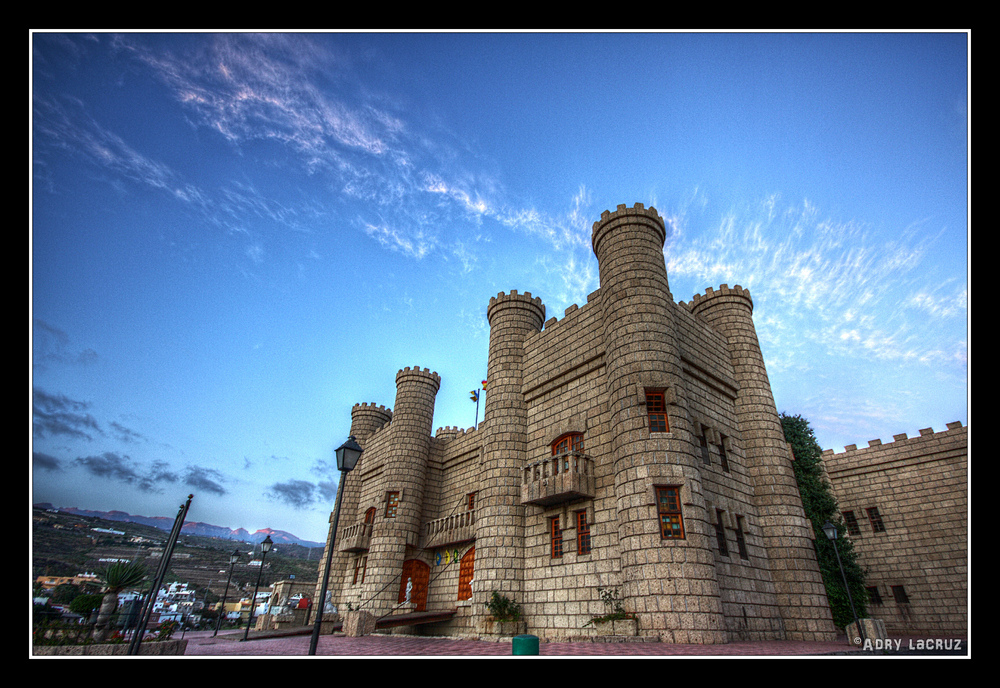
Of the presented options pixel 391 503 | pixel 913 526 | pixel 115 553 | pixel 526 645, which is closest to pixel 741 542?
pixel 526 645

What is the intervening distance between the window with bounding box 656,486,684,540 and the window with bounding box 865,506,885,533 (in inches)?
646

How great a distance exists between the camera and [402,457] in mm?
28031

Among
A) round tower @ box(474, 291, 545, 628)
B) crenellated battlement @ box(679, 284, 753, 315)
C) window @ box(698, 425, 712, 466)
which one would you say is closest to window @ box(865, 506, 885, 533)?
crenellated battlement @ box(679, 284, 753, 315)

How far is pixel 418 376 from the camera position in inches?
1214

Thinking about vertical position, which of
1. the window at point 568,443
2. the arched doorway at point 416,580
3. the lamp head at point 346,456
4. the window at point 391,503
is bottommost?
the arched doorway at point 416,580

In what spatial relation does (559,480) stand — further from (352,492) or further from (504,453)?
(352,492)

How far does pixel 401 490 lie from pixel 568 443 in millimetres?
12578

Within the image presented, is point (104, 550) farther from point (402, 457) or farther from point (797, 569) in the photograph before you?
point (797, 569)

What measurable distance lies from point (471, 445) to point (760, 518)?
14.8m

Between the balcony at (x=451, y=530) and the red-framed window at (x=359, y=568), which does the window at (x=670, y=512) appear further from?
the red-framed window at (x=359, y=568)

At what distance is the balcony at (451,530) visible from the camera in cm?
2239

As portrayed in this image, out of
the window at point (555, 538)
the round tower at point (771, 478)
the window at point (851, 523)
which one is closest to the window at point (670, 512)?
the window at point (555, 538)

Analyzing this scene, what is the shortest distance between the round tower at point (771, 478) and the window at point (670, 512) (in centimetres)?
625
